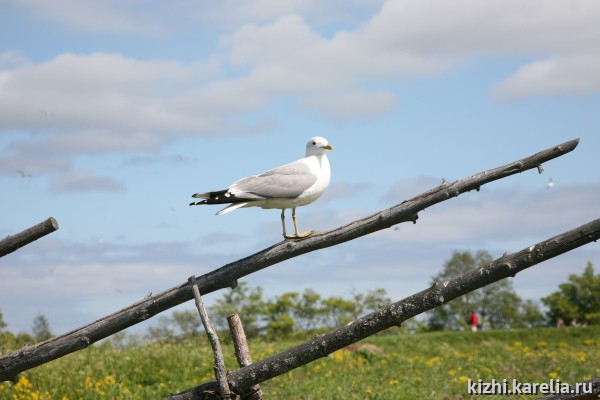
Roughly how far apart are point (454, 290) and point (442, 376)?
7973 millimetres

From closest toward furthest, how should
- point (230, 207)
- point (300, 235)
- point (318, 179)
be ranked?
point (300, 235), point (230, 207), point (318, 179)

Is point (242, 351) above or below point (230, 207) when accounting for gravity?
below

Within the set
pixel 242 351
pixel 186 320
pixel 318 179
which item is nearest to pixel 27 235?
pixel 242 351

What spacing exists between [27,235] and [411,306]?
309 cm

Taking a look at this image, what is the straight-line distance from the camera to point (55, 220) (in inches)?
240

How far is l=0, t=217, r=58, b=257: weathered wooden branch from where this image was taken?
6077 mm

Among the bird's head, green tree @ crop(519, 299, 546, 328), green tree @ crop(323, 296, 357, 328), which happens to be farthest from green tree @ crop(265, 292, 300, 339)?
the bird's head

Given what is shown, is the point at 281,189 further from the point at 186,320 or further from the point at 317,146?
the point at 186,320

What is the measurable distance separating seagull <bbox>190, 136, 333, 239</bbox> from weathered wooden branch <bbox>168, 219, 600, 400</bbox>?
137 centimetres

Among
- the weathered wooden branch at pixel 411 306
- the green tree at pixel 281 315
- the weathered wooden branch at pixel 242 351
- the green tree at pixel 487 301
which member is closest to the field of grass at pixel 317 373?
the weathered wooden branch at pixel 242 351

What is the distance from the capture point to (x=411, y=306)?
5.39 meters

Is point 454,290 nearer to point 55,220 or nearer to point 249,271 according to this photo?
point 249,271

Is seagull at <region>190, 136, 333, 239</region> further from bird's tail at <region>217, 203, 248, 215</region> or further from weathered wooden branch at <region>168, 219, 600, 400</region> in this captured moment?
weathered wooden branch at <region>168, 219, 600, 400</region>

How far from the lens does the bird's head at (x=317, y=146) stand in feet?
26.0
